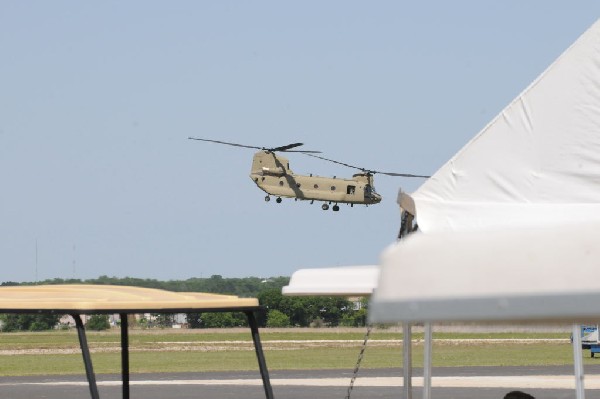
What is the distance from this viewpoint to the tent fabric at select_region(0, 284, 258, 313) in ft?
16.3

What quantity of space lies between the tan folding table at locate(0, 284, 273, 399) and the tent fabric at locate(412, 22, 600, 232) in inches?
32.9

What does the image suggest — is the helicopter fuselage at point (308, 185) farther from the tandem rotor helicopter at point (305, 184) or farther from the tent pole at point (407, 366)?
the tent pole at point (407, 366)

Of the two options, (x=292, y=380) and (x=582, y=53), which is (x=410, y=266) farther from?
(x=292, y=380)

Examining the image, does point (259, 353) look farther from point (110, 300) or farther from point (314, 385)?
point (314, 385)

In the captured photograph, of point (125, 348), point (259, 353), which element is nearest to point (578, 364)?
point (259, 353)

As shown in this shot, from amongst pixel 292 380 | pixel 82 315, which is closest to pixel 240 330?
pixel 292 380

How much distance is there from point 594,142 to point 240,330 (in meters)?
91.8

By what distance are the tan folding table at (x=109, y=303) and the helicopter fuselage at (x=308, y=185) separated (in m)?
78.9

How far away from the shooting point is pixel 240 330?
3765 inches

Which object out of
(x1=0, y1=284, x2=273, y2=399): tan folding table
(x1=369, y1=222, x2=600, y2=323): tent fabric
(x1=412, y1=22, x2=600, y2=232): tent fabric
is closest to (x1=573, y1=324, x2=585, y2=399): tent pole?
(x1=412, y1=22, x2=600, y2=232): tent fabric

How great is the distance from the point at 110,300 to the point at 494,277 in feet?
10.8

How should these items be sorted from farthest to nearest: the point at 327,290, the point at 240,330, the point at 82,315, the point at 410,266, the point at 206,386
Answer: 1. the point at 240,330
2. the point at 206,386
3. the point at 82,315
4. the point at 327,290
5. the point at 410,266

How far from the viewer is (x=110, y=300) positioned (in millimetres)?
5113

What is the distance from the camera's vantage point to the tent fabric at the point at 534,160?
4242mm
